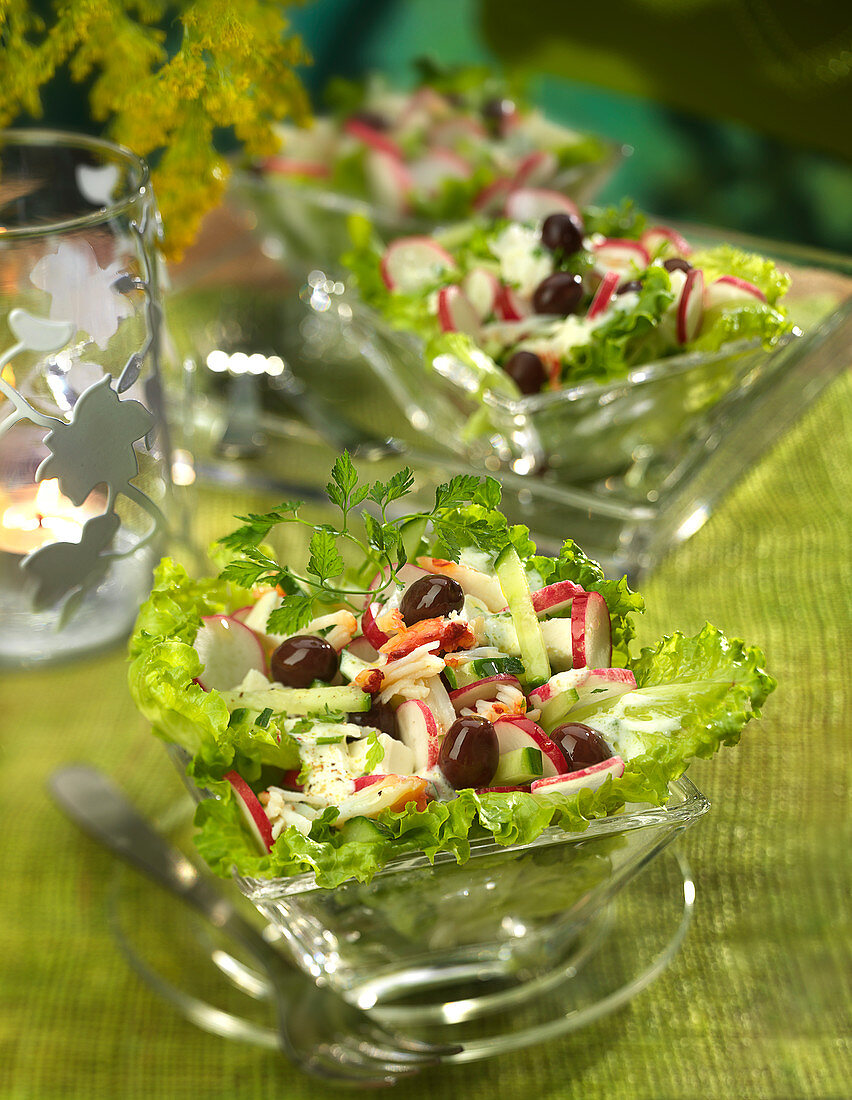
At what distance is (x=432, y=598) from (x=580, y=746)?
8 centimetres

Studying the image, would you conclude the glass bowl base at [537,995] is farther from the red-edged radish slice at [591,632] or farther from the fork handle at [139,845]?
the red-edged radish slice at [591,632]

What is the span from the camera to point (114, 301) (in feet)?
1.77

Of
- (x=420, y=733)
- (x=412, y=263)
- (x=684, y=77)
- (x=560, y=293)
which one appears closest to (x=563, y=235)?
(x=560, y=293)

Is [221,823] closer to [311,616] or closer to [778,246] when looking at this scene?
[311,616]

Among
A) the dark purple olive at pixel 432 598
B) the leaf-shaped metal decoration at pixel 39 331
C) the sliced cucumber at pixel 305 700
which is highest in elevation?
the leaf-shaped metal decoration at pixel 39 331

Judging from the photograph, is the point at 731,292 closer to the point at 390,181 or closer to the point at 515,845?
the point at 515,845

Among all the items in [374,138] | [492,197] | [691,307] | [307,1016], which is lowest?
[307,1016]

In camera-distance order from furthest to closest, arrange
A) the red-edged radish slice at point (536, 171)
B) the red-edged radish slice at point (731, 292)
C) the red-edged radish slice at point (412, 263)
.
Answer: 1. the red-edged radish slice at point (536, 171)
2. the red-edged radish slice at point (412, 263)
3. the red-edged radish slice at point (731, 292)

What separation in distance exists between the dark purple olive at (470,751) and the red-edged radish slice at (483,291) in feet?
1.28

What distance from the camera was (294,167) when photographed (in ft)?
3.50

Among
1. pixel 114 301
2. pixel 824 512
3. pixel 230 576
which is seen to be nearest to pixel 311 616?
pixel 230 576

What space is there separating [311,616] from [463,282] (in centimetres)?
39

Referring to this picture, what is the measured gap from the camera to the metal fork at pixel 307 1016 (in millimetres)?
504

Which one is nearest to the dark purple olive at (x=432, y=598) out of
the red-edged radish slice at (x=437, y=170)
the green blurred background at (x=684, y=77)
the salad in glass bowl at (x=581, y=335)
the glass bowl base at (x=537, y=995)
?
the glass bowl base at (x=537, y=995)
